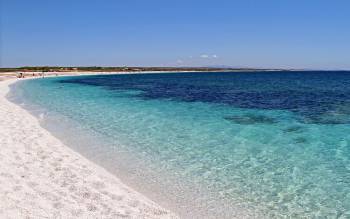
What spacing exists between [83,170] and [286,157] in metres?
6.71

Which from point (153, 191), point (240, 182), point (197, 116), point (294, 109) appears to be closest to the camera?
point (153, 191)

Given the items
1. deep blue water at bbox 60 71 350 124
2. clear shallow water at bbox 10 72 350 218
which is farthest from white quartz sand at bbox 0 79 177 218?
deep blue water at bbox 60 71 350 124

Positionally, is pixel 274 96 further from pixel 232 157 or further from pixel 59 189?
pixel 59 189

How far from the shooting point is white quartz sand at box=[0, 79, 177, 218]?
6.93 metres

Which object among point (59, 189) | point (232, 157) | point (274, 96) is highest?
point (274, 96)

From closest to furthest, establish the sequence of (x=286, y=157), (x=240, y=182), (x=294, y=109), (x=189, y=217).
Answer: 1. (x=189, y=217)
2. (x=240, y=182)
3. (x=286, y=157)
4. (x=294, y=109)

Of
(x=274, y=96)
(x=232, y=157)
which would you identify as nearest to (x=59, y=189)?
(x=232, y=157)

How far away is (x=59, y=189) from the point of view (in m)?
8.12

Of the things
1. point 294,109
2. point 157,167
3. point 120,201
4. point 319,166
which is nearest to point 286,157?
point 319,166

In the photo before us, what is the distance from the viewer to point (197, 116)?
21.7 meters

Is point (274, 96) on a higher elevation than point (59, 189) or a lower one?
higher

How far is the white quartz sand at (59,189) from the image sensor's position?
6.93 meters

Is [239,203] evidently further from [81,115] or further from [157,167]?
[81,115]

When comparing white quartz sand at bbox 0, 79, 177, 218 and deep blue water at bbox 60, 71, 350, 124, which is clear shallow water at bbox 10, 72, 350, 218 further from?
deep blue water at bbox 60, 71, 350, 124
